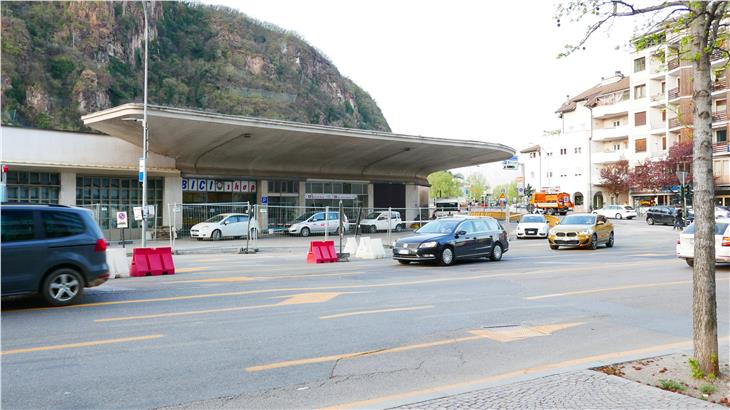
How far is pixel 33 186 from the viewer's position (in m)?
31.9

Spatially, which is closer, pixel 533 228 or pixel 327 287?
pixel 327 287

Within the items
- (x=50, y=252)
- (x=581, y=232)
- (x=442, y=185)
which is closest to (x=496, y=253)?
(x=581, y=232)

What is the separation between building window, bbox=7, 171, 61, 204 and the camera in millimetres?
31234

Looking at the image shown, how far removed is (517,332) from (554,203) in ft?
220

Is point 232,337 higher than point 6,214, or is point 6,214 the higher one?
point 6,214

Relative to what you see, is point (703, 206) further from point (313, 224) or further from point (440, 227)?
point (313, 224)

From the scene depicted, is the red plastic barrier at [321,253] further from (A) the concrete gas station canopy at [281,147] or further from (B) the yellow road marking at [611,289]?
(A) the concrete gas station canopy at [281,147]

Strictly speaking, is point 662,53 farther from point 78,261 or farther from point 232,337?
point 78,261

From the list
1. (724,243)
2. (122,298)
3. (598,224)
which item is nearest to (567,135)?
(598,224)

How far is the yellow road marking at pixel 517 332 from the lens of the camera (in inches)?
330

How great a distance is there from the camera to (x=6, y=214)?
10211 millimetres

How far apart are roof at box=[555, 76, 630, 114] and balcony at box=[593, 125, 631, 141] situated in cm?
405

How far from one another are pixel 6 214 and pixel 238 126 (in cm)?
2348

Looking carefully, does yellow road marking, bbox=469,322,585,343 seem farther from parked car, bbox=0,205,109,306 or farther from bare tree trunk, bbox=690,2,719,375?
parked car, bbox=0,205,109,306
